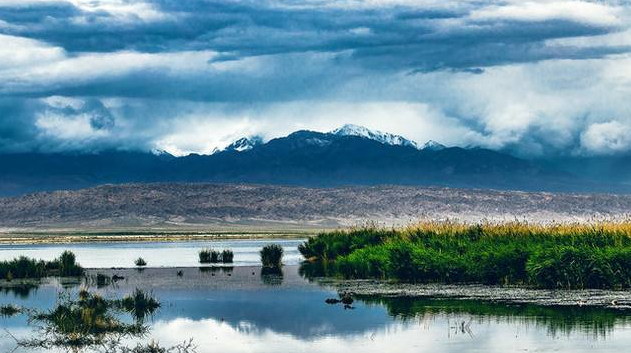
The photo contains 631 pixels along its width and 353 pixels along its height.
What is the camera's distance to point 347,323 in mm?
29297

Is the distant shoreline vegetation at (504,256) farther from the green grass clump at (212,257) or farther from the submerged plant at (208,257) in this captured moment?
the submerged plant at (208,257)

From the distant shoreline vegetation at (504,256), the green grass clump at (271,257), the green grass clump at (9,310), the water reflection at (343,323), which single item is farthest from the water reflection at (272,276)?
the green grass clump at (9,310)

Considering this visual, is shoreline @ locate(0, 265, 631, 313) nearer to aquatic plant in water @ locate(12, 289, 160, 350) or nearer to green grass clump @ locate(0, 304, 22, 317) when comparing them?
aquatic plant in water @ locate(12, 289, 160, 350)

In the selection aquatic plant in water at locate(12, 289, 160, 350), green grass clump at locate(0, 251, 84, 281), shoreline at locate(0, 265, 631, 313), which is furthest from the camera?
green grass clump at locate(0, 251, 84, 281)

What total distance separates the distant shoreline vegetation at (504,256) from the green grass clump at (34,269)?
9835mm

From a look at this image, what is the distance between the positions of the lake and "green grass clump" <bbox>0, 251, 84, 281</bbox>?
30.2 ft

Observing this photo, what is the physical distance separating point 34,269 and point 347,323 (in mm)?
24242

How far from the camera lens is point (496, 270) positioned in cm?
4075

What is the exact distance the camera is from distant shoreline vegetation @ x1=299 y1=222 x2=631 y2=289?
37.4 metres

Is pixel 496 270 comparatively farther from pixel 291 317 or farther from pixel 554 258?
pixel 291 317

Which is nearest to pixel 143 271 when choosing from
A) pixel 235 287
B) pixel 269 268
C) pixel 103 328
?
pixel 269 268

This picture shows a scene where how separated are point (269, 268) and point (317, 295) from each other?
17224 mm

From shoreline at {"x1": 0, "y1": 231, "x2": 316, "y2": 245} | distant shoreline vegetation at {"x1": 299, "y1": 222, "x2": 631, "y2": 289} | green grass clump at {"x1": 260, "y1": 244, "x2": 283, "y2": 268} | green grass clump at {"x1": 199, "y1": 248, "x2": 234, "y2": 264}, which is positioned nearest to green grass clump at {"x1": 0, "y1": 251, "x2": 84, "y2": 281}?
green grass clump at {"x1": 260, "y1": 244, "x2": 283, "y2": 268}

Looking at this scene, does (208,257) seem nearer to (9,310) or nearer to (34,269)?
(34,269)
